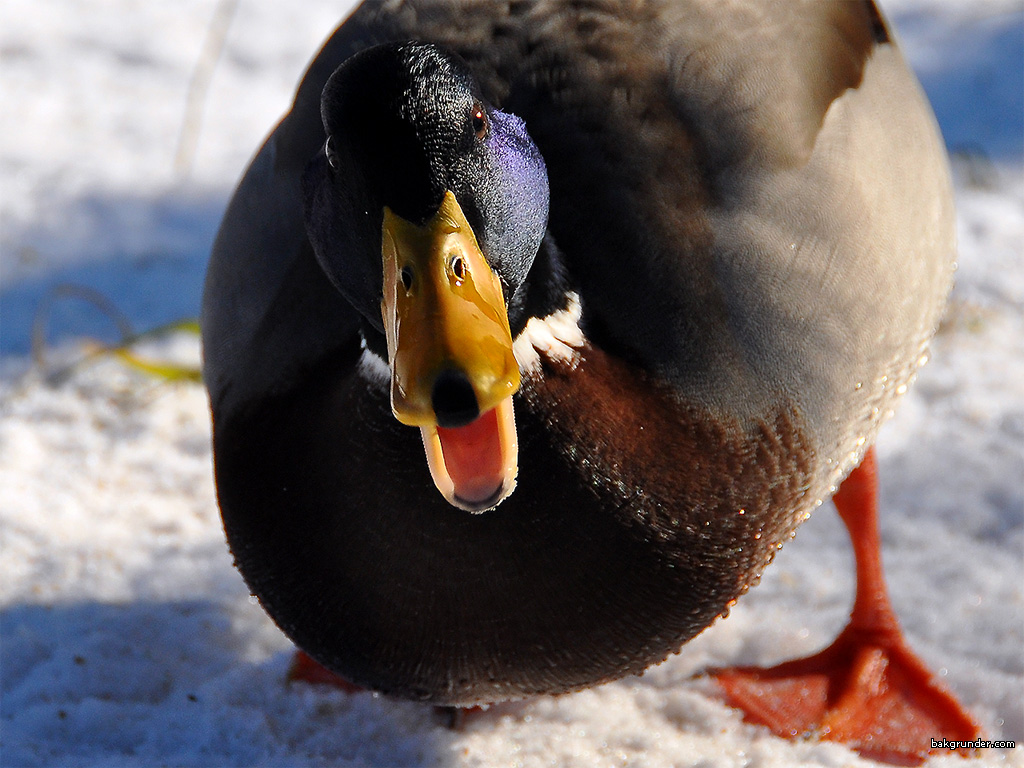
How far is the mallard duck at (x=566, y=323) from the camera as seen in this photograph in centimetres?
146

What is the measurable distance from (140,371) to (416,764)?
5.34 ft

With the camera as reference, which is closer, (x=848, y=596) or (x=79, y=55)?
(x=848, y=596)

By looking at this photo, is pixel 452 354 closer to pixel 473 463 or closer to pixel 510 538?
pixel 473 463

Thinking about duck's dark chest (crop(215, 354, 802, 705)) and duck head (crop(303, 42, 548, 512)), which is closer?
duck head (crop(303, 42, 548, 512))

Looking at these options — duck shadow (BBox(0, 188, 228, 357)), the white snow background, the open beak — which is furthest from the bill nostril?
duck shadow (BBox(0, 188, 228, 357))

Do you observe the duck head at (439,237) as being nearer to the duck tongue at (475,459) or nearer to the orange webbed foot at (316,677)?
the duck tongue at (475,459)

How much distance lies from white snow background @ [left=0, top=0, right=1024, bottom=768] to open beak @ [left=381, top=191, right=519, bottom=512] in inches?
34.0

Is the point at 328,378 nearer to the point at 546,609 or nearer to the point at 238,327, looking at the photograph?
the point at 238,327

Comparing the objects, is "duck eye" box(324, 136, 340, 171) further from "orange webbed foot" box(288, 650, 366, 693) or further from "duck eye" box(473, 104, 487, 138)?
"orange webbed foot" box(288, 650, 366, 693)

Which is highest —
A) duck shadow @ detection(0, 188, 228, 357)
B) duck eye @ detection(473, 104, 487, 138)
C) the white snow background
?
duck eye @ detection(473, 104, 487, 138)

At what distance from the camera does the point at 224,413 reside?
1.88m

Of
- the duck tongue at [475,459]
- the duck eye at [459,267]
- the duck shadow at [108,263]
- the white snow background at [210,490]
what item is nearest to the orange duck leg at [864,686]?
the white snow background at [210,490]

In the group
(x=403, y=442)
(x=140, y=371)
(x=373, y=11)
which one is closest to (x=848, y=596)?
(x=403, y=442)

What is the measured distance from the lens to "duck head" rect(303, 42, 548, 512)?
47.3 inches
